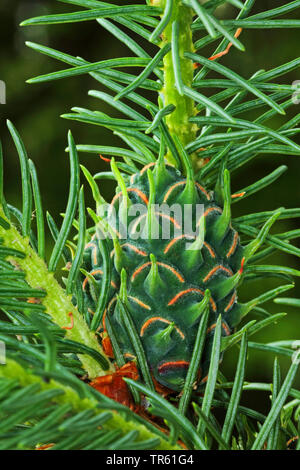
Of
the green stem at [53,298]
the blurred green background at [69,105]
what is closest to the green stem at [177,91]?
the green stem at [53,298]

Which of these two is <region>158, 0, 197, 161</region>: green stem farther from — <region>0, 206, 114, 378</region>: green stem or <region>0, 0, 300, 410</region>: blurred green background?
<region>0, 0, 300, 410</region>: blurred green background

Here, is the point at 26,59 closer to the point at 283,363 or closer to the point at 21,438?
the point at 283,363

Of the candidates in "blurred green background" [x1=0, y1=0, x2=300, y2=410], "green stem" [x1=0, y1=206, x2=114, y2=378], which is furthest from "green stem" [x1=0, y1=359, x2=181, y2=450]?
"blurred green background" [x1=0, y1=0, x2=300, y2=410]

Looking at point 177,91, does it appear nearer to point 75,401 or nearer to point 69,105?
point 75,401

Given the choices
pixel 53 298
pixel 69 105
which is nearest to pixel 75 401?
pixel 53 298

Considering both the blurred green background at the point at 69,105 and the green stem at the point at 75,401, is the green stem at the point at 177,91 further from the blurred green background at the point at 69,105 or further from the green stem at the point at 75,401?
the blurred green background at the point at 69,105

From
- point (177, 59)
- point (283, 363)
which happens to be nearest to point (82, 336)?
point (177, 59)
